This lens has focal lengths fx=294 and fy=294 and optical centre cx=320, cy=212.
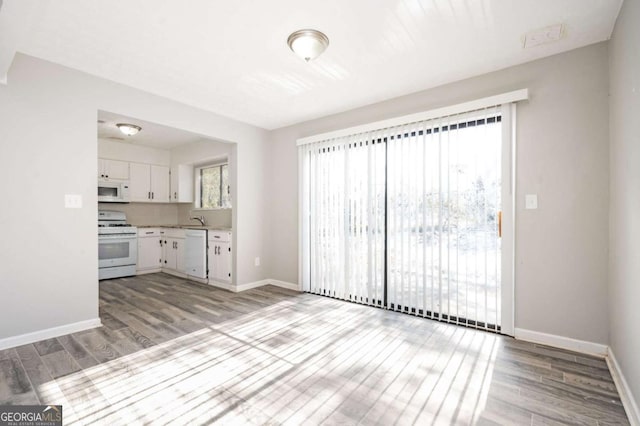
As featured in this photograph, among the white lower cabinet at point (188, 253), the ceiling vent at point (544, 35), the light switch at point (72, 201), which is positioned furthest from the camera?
the white lower cabinet at point (188, 253)

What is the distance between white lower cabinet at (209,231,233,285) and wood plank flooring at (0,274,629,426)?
1348 mm

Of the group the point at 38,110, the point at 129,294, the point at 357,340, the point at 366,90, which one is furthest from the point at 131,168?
the point at 357,340

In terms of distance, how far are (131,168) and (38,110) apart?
328 cm

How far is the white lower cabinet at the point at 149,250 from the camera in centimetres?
565

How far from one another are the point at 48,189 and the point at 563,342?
15.8 feet

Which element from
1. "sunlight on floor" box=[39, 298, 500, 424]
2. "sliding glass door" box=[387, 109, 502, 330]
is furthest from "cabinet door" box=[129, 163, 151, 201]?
"sliding glass door" box=[387, 109, 502, 330]

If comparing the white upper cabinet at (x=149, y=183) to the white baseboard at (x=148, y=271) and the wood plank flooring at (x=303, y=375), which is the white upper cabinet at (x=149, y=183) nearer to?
the white baseboard at (x=148, y=271)

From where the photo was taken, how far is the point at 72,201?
9.45 feet

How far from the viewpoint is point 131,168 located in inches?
228

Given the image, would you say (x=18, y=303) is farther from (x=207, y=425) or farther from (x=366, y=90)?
(x=366, y=90)

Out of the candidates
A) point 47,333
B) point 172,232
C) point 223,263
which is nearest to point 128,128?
point 172,232

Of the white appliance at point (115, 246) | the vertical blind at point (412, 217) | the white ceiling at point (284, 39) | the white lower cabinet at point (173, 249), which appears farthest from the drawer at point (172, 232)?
the white ceiling at point (284, 39)

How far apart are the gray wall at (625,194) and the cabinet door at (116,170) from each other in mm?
6892

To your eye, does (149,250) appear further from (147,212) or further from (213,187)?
(213,187)
